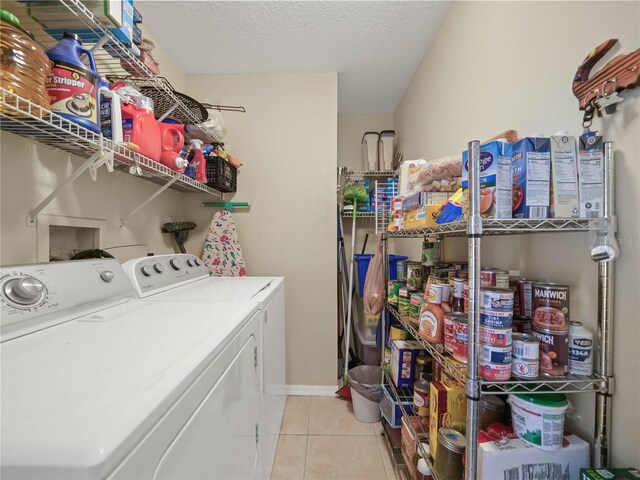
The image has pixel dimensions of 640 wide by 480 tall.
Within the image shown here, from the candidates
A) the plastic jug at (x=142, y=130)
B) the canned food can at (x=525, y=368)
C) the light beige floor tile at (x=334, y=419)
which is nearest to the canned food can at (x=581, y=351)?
the canned food can at (x=525, y=368)

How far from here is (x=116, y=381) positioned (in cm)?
49

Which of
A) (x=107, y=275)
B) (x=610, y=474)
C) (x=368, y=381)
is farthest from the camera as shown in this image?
(x=368, y=381)

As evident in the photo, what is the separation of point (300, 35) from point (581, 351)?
2230 millimetres

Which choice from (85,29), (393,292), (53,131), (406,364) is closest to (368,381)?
(406,364)

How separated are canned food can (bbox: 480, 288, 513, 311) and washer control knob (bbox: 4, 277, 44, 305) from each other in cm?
127

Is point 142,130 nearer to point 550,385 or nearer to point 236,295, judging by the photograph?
point 236,295

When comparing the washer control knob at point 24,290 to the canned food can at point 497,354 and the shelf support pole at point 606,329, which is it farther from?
the shelf support pole at point 606,329

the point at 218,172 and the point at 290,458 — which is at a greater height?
the point at 218,172

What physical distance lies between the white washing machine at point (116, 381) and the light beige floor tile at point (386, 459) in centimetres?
82

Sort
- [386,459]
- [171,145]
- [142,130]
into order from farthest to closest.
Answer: [386,459] < [171,145] < [142,130]

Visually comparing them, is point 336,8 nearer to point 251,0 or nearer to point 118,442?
point 251,0

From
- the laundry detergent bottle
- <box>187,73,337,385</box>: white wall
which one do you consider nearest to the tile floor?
<box>187,73,337,385</box>: white wall

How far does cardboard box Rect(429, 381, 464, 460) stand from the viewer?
1087 millimetres

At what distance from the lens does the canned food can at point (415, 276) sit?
148 cm
